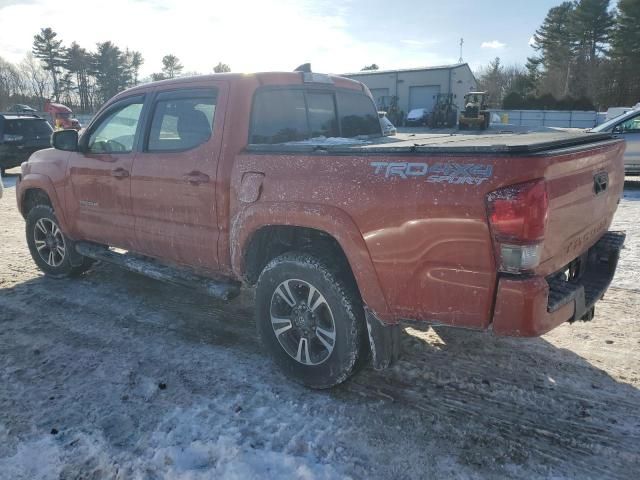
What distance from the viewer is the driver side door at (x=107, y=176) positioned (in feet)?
14.1

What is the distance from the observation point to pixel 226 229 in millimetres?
3506

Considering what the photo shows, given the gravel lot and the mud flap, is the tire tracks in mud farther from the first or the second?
the mud flap

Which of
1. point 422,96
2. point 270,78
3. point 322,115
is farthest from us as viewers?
point 422,96

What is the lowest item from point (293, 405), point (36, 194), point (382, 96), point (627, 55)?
point (293, 405)

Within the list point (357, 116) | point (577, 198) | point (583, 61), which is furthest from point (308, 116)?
point (583, 61)

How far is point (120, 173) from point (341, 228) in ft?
7.92

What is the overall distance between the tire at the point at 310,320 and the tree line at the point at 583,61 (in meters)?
43.1

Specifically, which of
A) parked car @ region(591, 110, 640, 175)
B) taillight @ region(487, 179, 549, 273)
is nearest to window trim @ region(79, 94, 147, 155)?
taillight @ region(487, 179, 549, 273)

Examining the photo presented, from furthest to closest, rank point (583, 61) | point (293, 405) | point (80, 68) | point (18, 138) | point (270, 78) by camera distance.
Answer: point (80, 68) < point (583, 61) < point (18, 138) < point (270, 78) < point (293, 405)

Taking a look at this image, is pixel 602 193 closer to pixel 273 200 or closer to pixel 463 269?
pixel 463 269

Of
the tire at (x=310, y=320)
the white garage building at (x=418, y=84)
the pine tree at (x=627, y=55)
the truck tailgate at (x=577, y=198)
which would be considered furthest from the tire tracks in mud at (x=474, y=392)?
the pine tree at (x=627, y=55)

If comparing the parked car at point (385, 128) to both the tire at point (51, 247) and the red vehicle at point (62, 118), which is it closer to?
the tire at point (51, 247)

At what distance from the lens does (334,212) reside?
2.84 metres

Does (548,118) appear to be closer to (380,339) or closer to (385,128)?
(385,128)
